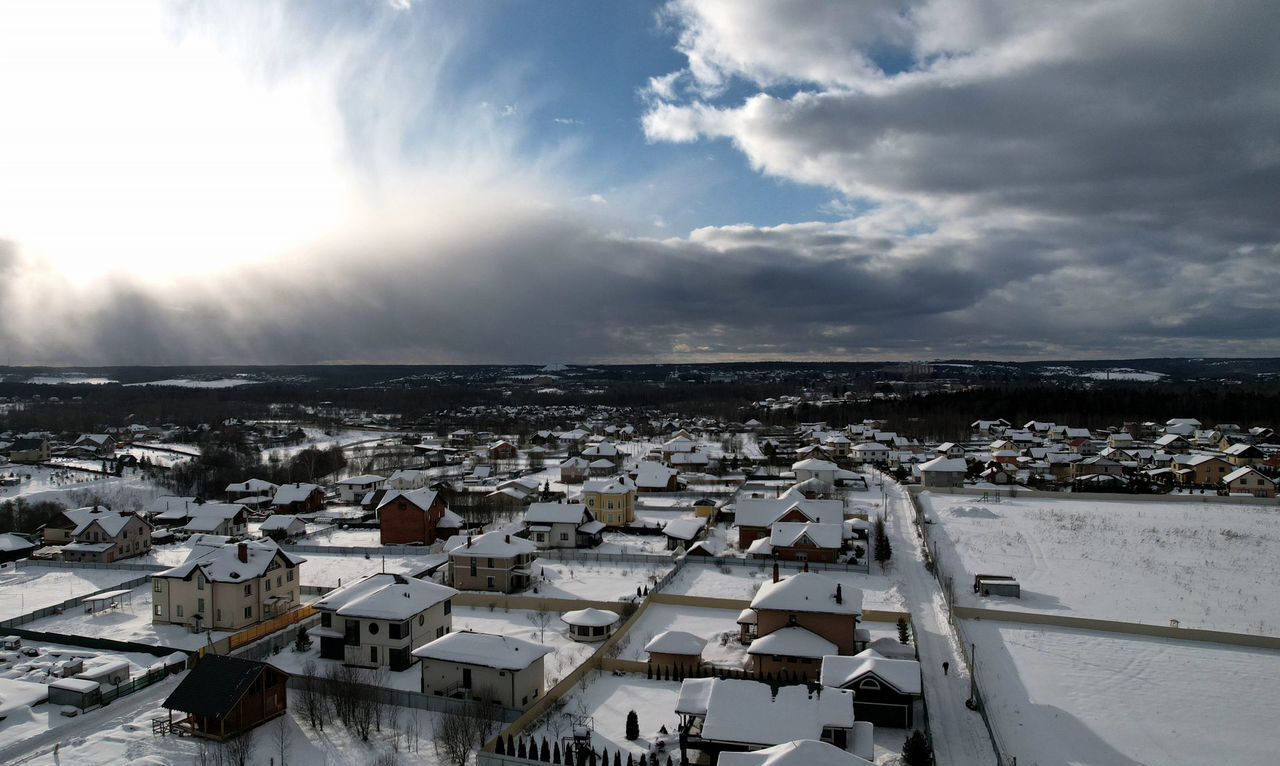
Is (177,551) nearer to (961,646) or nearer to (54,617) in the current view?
(54,617)

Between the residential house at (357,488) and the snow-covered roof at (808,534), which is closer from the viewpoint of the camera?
the snow-covered roof at (808,534)

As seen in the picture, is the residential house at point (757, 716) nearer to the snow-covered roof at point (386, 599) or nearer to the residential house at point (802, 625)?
the residential house at point (802, 625)

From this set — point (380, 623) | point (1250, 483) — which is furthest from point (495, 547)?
point (1250, 483)

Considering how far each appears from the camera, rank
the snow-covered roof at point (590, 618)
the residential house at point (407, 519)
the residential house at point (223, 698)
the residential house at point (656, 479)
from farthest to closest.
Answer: the residential house at point (656, 479)
the residential house at point (407, 519)
the snow-covered roof at point (590, 618)
the residential house at point (223, 698)

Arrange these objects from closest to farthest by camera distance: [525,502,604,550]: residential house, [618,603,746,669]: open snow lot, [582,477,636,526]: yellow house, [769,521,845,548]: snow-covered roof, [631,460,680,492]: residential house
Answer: [618,603,746,669]: open snow lot
[769,521,845,548]: snow-covered roof
[525,502,604,550]: residential house
[582,477,636,526]: yellow house
[631,460,680,492]: residential house

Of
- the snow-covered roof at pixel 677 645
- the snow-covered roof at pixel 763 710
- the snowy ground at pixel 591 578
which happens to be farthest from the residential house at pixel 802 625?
the snowy ground at pixel 591 578

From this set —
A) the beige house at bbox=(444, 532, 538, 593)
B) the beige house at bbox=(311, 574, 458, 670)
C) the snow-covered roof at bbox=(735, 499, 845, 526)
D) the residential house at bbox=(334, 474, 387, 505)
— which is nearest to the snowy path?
the snow-covered roof at bbox=(735, 499, 845, 526)

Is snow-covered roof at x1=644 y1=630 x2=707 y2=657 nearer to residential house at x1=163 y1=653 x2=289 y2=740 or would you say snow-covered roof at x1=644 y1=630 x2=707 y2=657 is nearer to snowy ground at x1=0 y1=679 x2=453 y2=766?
snowy ground at x1=0 y1=679 x2=453 y2=766
